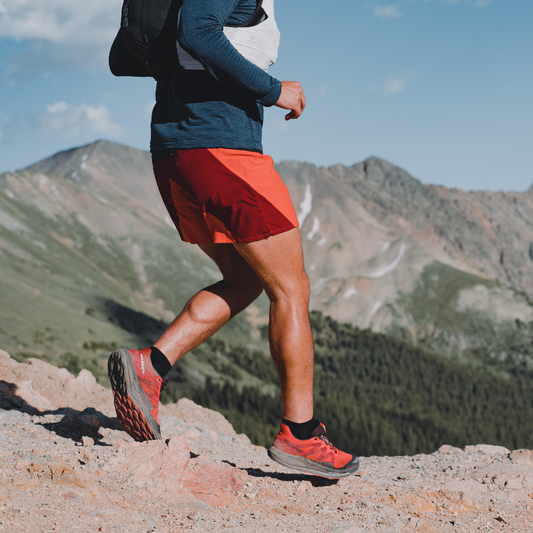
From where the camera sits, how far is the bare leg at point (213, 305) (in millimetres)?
3930

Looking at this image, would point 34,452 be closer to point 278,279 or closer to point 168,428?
point 278,279

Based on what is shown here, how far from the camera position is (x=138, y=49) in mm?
3541

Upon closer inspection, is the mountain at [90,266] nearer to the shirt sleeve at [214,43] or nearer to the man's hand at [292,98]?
the man's hand at [292,98]

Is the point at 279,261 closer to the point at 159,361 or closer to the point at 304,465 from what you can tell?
the point at 159,361

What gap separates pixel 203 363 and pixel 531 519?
74.8 metres

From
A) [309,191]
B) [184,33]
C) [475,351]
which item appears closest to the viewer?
[184,33]

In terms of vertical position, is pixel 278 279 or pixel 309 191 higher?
pixel 309 191

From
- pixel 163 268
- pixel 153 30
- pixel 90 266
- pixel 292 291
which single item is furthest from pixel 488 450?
pixel 163 268

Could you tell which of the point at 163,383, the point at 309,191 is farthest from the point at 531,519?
the point at 309,191

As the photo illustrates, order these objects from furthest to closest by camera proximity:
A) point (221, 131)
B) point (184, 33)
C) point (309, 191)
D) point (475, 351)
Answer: point (309, 191), point (475, 351), point (221, 131), point (184, 33)

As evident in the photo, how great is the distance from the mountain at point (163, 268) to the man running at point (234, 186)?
150 ft

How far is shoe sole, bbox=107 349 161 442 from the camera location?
11.7ft

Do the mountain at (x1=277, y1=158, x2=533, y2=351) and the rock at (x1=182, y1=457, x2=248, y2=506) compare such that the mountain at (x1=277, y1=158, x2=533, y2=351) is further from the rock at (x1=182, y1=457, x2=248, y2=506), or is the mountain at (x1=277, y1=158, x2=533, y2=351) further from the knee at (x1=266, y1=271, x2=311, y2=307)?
the knee at (x1=266, y1=271, x2=311, y2=307)

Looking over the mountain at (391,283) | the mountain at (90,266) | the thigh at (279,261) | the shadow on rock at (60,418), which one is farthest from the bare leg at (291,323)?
the mountain at (391,283)
